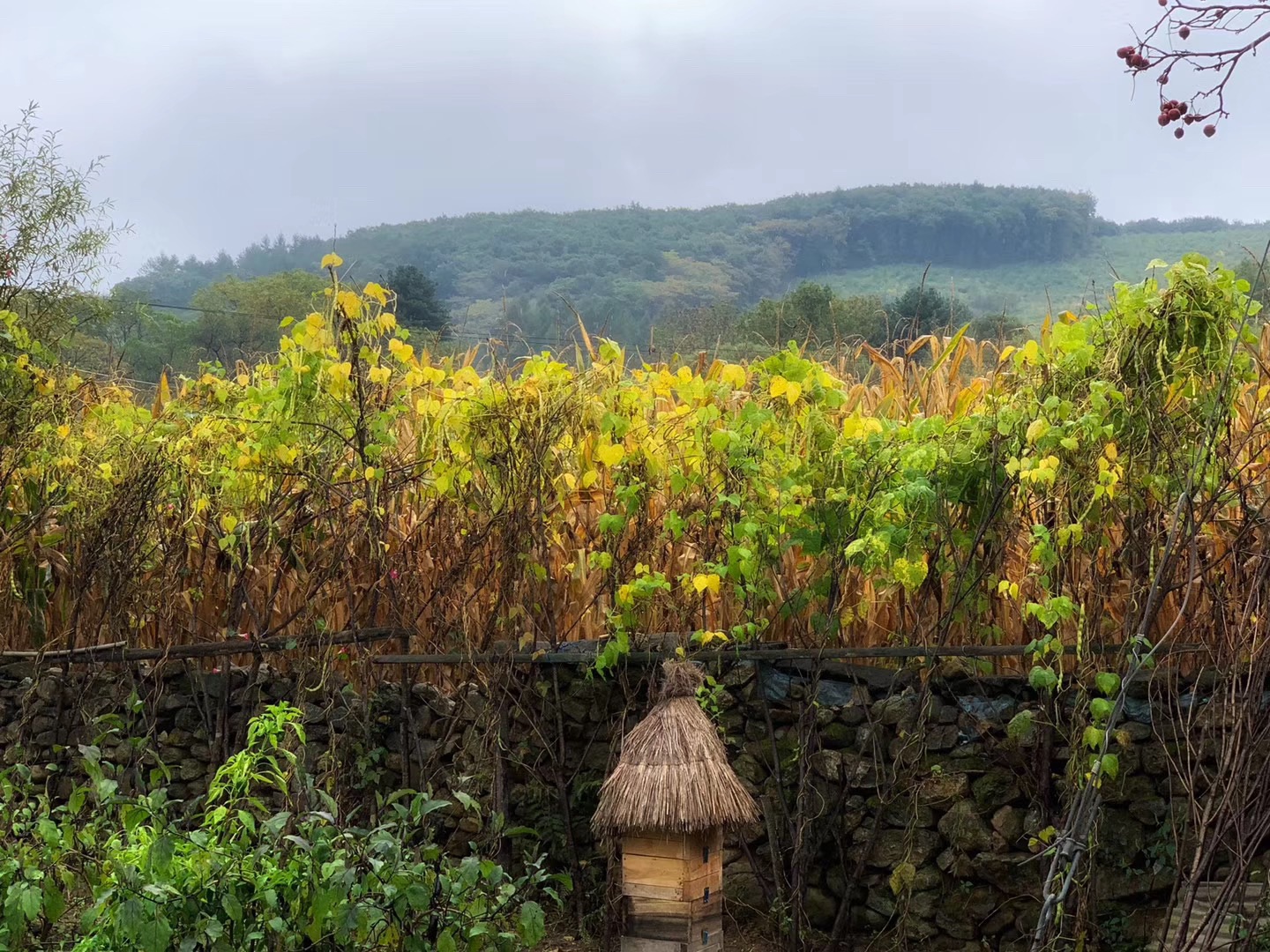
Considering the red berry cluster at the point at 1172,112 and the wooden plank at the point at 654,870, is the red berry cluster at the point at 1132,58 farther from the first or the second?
the wooden plank at the point at 654,870

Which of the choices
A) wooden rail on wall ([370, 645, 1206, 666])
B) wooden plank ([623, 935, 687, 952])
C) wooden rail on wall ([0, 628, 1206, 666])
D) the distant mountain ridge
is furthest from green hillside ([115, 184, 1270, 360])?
wooden plank ([623, 935, 687, 952])

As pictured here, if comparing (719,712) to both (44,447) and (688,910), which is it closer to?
(688,910)

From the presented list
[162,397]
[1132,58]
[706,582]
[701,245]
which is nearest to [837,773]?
[706,582]

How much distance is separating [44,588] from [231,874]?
325 cm

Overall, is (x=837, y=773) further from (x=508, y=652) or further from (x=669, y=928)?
(x=508, y=652)

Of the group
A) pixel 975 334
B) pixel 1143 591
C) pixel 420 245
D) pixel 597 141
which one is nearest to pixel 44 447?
pixel 1143 591

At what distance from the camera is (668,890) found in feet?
11.9

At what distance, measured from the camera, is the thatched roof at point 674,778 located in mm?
3514

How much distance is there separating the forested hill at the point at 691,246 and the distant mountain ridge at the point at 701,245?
0.14 feet

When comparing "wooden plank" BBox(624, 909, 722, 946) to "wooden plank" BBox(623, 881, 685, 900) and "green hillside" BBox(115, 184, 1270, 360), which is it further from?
"green hillside" BBox(115, 184, 1270, 360)

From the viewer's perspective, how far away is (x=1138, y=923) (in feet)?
13.1

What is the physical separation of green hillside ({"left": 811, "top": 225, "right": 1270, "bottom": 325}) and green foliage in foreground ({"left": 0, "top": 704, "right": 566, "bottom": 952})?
1107 inches

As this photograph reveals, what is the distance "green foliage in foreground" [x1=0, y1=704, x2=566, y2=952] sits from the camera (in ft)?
10.1

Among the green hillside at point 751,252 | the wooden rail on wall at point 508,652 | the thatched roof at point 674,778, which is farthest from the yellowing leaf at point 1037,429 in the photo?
the green hillside at point 751,252
